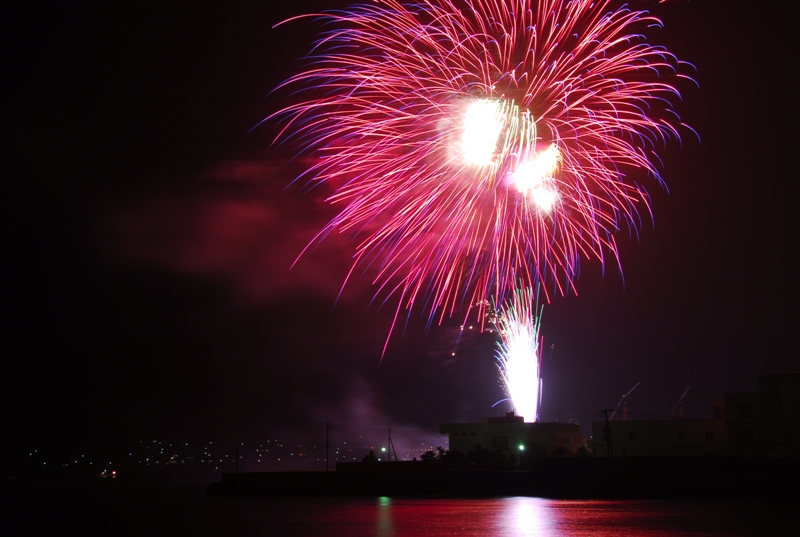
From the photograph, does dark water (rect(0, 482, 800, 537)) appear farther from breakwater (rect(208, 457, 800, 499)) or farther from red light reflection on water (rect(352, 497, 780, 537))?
breakwater (rect(208, 457, 800, 499))

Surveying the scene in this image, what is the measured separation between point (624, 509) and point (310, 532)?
16.9 m

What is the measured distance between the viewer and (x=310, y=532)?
28625 millimetres

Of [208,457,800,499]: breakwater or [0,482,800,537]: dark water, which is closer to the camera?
[0,482,800,537]: dark water

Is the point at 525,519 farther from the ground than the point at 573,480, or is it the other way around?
the point at 573,480

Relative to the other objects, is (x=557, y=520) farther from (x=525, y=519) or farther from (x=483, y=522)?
(x=483, y=522)

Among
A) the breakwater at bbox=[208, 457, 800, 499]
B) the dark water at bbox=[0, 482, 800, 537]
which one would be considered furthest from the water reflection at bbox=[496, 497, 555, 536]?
the breakwater at bbox=[208, 457, 800, 499]

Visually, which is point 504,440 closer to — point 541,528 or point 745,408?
point 745,408

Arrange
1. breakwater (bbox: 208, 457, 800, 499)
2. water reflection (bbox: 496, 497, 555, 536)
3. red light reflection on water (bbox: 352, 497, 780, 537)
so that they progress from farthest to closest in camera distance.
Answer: breakwater (bbox: 208, 457, 800, 499) → water reflection (bbox: 496, 497, 555, 536) → red light reflection on water (bbox: 352, 497, 780, 537)

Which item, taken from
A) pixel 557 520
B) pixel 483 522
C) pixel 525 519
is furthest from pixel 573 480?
pixel 483 522

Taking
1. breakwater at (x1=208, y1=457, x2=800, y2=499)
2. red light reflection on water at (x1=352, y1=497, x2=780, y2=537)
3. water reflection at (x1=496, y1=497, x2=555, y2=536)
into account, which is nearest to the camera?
red light reflection on water at (x1=352, y1=497, x2=780, y2=537)

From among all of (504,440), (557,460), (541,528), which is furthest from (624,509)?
(504,440)

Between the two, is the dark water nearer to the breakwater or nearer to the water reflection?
the water reflection

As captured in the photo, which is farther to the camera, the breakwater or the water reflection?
the breakwater

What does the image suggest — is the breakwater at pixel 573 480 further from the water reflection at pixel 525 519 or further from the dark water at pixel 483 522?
the water reflection at pixel 525 519
